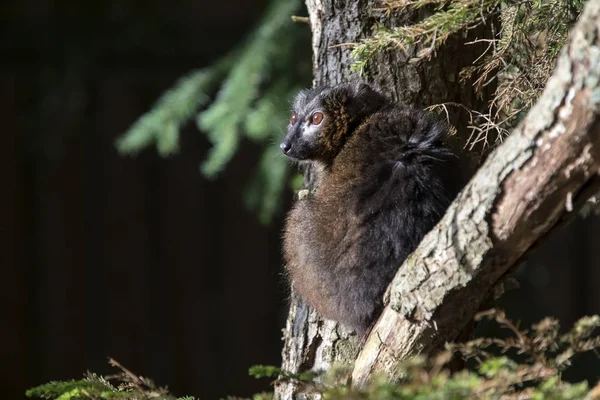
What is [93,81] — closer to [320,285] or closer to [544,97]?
[320,285]

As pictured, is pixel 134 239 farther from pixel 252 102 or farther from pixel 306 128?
pixel 306 128

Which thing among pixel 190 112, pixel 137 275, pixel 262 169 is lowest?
pixel 137 275

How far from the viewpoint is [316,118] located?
300cm

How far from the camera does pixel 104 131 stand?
6078 millimetres

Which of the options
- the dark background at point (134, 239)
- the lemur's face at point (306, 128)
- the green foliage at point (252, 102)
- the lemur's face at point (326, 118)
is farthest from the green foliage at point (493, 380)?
the dark background at point (134, 239)

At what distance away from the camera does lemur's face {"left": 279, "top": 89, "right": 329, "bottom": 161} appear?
298 cm

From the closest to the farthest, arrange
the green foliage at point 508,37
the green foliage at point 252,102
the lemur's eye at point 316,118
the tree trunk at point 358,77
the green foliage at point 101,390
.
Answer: the green foliage at point 101,390
the green foliage at point 508,37
the tree trunk at point 358,77
the lemur's eye at point 316,118
the green foliage at point 252,102

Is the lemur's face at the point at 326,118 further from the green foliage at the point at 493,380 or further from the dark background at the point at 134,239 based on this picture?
the dark background at the point at 134,239

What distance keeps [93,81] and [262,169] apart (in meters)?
1.69

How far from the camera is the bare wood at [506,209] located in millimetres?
1579

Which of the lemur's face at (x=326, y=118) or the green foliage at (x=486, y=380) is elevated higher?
the lemur's face at (x=326, y=118)

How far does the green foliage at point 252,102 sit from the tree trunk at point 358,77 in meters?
1.61

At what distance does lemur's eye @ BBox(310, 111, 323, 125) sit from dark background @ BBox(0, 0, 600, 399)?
2.89 meters

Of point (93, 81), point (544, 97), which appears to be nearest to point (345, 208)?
point (544, 97)
